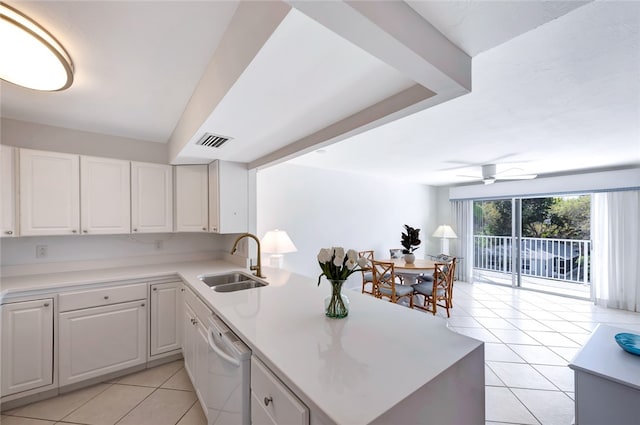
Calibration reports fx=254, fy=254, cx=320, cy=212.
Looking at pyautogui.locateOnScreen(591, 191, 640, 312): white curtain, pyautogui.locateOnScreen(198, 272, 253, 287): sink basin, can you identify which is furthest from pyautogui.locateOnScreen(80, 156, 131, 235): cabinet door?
pyautogui.locateOnScreen(591, 191, 640, 312): white curtain

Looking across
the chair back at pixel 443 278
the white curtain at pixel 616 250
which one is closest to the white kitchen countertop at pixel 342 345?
the chair back at pixel 443 278

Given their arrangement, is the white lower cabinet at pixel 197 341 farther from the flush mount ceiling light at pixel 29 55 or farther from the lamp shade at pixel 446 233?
the lamp shade at pixel 446 233

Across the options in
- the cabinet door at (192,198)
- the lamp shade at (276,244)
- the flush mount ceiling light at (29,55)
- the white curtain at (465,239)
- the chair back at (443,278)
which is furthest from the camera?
the white curtain at (465,239)

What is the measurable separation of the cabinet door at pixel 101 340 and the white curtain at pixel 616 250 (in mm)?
6884

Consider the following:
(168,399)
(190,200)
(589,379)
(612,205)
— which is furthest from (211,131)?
(612,205)

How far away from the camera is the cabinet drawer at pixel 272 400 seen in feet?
2.73

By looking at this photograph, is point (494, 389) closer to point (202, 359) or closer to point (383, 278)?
point (383, 278)

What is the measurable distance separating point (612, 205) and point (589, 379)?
179 inches

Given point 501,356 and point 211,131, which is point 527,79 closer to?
point 211,131

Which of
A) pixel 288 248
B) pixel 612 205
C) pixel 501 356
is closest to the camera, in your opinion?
pixel 501 356

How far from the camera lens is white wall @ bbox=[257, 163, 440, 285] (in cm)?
397

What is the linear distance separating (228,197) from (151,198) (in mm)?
818

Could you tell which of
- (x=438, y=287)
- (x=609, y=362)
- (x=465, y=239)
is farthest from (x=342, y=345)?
(x=465, y=239)

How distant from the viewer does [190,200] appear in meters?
2.93
